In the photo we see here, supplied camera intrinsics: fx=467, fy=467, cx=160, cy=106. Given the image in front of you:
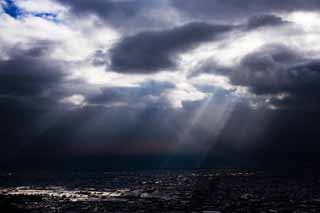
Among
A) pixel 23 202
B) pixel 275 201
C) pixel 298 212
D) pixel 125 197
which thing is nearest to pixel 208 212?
pixel 298 212

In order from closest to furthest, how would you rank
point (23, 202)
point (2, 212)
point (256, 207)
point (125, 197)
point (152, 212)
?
point (2, 212) → point (152, 212) → point (256, 207) → point (23, 202) → point (125, 197)

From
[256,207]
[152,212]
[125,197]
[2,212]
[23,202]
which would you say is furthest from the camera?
[125,197]

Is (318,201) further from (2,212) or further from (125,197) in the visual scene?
(2,212)

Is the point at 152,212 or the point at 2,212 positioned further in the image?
the point at 152,212

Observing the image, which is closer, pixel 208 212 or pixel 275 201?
pixel 208 212

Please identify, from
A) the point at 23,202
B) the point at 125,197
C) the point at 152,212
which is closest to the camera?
the point at 152,212

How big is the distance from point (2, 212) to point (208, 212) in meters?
53.8

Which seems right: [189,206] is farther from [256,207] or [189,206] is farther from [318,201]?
[318,201]

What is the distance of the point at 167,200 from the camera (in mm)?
158625

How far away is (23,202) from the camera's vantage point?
5960 inches

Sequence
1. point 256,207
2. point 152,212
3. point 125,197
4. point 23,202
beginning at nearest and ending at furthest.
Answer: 1. point 152,212
2. point 256,207
3. point 23,202
4. point 125,197

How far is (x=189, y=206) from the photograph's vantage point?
465 ft

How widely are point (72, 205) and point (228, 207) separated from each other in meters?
47.8

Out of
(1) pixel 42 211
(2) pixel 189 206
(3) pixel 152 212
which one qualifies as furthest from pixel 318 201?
(1) pixel 42 211
